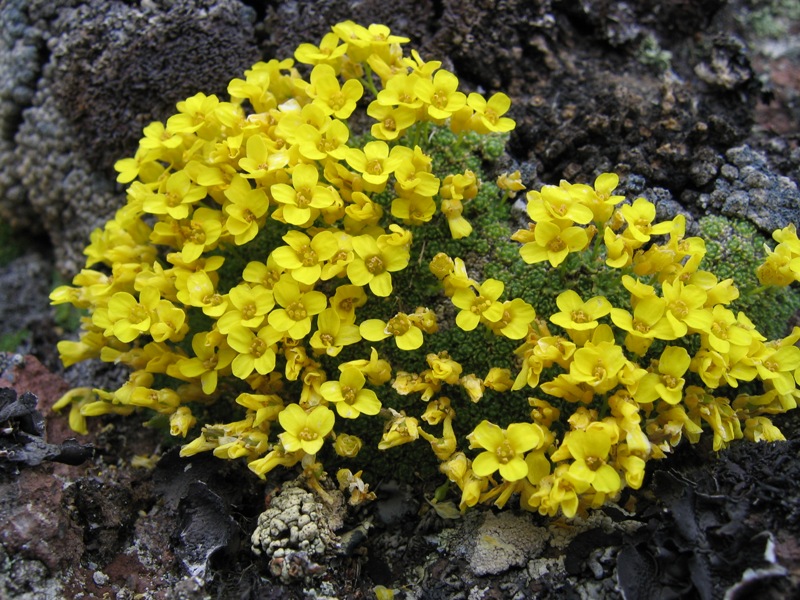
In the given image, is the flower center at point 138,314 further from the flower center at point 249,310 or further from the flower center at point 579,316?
the flower center at point 579,316

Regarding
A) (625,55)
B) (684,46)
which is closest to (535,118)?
(625,55)

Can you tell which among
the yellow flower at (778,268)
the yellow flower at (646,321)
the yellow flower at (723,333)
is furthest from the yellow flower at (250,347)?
the yellow flower at (778,268)

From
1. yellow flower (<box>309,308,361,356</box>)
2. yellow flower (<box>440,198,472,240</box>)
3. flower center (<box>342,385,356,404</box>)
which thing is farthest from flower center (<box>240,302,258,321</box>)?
yellow flower (<box>440,198,472,240</box>)

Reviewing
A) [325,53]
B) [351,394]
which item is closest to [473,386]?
[351,394]

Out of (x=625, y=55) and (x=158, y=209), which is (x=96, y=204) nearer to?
(x=158, y=209)

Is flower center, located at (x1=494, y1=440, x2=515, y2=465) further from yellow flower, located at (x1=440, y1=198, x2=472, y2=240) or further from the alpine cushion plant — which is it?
yellow flower, located at (x1=440, y1=198, x2=472, y2=240)

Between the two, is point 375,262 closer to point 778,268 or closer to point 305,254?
point 305,254
